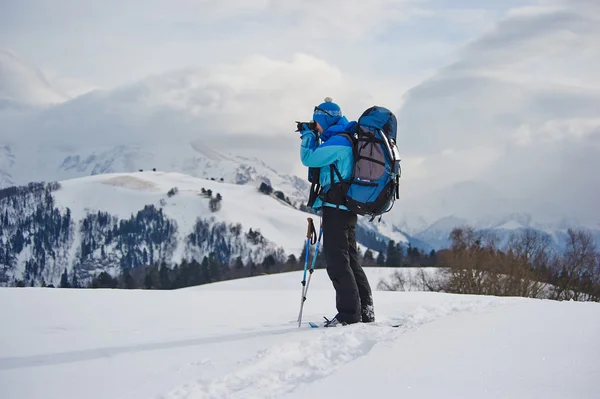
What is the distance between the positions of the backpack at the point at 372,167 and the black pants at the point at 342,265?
0.22 m

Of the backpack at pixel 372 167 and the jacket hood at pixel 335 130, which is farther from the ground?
the jacket hood at pixel 335 130

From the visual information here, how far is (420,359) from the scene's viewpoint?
4207 millimetres

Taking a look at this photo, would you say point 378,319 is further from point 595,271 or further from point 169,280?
point 169,280

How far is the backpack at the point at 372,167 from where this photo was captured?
6.28 metres

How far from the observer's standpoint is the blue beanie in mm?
6688

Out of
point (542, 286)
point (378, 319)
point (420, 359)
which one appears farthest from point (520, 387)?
point (542, 286)

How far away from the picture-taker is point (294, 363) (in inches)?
180

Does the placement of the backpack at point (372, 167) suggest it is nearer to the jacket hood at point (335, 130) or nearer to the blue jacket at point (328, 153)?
the blue jacket at point (328, 153)

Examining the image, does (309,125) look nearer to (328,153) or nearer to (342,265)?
(328,153)

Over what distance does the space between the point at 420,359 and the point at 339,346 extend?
1.03 metres

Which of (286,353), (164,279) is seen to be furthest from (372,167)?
(164,279)

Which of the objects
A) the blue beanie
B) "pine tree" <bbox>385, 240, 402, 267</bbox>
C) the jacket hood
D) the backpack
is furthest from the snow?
"pine tree" <bbox>385, 240, 402, 267</bbox>

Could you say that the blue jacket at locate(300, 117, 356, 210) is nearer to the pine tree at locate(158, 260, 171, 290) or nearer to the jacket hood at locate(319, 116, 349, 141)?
the jacket hood at locate(319, 116, 349, 141)

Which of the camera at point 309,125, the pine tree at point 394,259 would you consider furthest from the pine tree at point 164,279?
the camera at point 309,125
